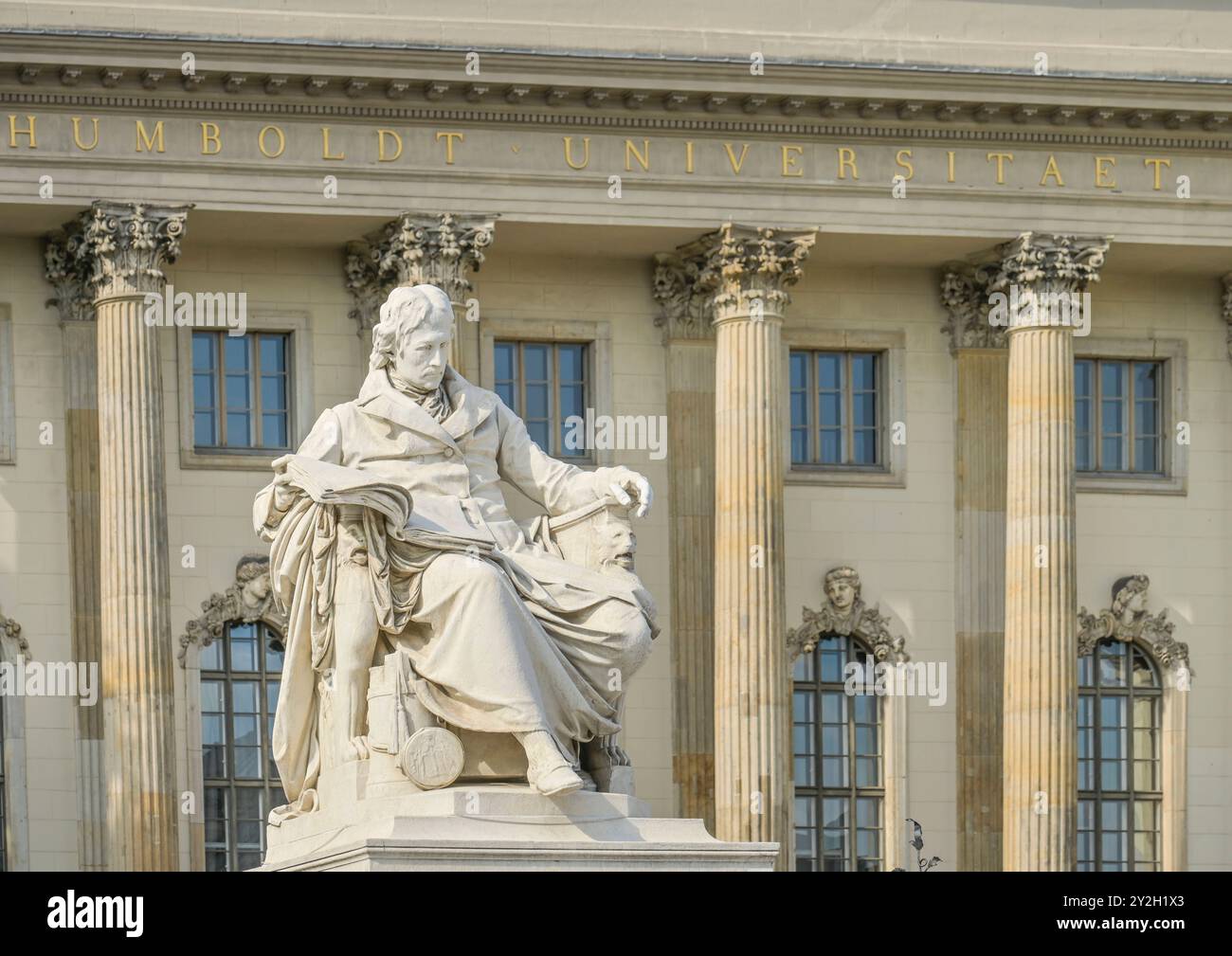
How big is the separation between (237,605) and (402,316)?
21902 mm

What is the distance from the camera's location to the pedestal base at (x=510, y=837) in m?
19.0

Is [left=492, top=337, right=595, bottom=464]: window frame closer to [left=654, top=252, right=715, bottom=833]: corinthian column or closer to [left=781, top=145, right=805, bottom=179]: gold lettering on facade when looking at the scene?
[left=654, top=252, right=715, bottom=833]: corinthian column

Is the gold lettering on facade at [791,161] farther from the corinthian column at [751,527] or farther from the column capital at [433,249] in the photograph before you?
the column capital at [433,249]

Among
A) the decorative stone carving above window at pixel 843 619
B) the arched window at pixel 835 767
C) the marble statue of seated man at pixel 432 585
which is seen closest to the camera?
the marble statue of seated man at pixel 432 585

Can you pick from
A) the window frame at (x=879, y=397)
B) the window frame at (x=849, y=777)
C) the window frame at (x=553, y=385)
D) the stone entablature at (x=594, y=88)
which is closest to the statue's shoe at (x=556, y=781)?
the stone entablature at (x=594, y=88)

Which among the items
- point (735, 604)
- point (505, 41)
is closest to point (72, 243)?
point (505, 41)

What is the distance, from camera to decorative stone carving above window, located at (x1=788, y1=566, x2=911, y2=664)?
44.2 m

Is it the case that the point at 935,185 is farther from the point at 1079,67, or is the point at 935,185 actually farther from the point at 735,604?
the point at 735,604

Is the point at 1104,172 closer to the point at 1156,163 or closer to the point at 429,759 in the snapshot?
the point at 1156,163

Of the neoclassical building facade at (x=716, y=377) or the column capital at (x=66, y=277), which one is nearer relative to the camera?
the neoclassical building facade at (x=716, y=377)

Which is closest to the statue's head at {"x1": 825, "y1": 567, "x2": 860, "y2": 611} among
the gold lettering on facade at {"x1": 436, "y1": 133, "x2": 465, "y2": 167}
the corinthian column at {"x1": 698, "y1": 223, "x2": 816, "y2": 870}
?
the corinthian column at {"x1": 698, "y1": 223, "x2": 816, "y2": 870}

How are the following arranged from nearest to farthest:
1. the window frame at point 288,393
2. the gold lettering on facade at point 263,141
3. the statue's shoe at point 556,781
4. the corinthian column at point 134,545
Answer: the statue's shoe at point 556,781 → the corinthian column at point 134,545 → the gold lettering on facade at point 263,141 → the window frame at point 288,393

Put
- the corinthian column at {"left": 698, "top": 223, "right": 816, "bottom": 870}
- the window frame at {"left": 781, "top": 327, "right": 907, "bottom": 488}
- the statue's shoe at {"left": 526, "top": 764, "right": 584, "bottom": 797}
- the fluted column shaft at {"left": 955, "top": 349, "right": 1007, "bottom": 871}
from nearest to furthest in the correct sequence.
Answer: the statue's shoe at {"left": 526, "top": 764, "right": 584, "bottom": 797}, the corinthian column at {"left": 698, "top": 223, "right": 816, "bottom": 870}, the fluted column shaft at {"left": 955, "top": 349, "right": 1007, "bottom": 871}, the window frame at {"left": 781, "top": 327, "right": 907, "bottom": 488}

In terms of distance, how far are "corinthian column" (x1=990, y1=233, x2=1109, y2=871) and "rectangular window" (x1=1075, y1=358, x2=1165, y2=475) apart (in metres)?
1.89
